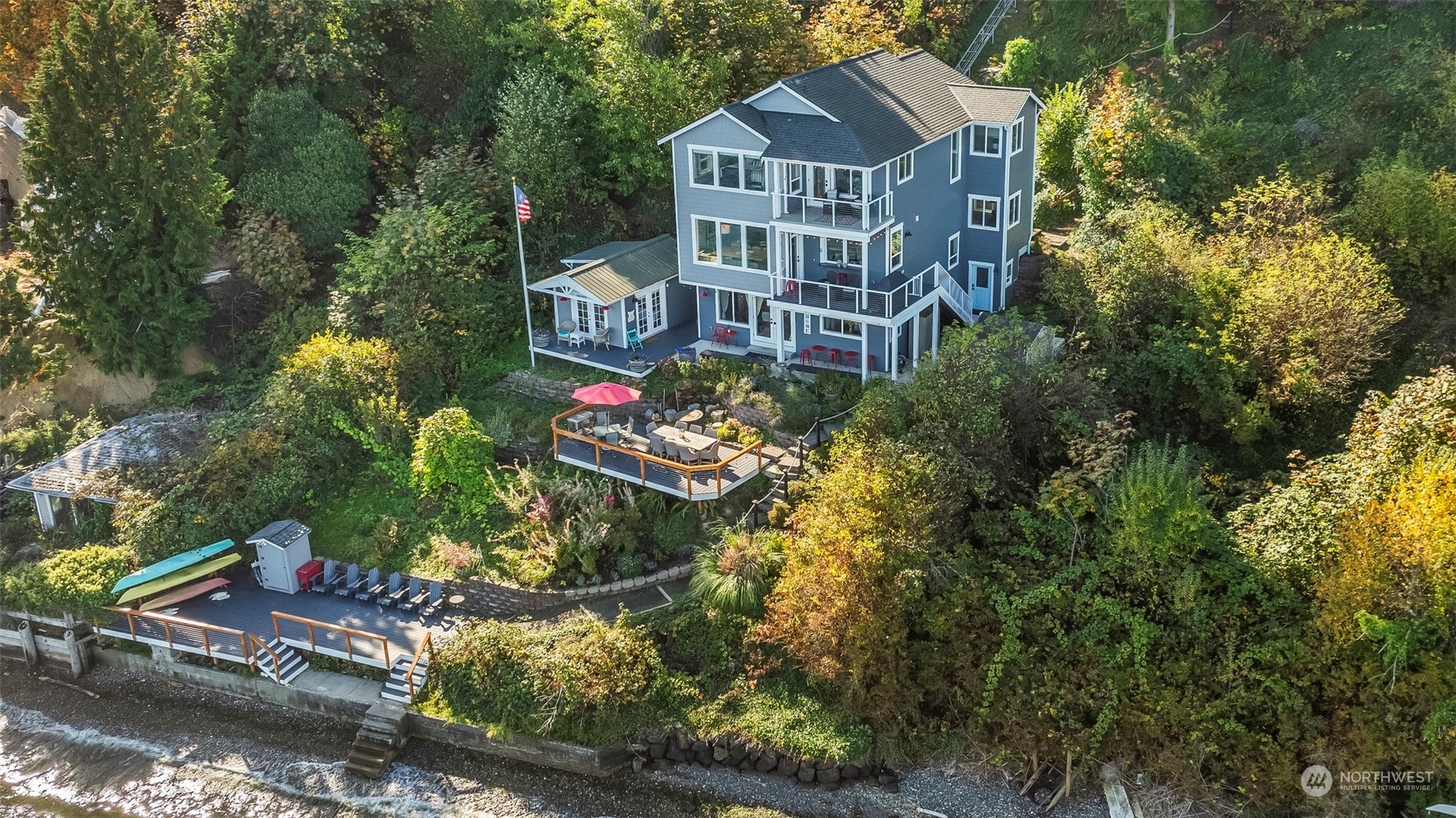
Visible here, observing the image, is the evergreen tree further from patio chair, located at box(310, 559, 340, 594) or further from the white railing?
the white railing

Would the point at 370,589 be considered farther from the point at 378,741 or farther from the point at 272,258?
the point at 272,258

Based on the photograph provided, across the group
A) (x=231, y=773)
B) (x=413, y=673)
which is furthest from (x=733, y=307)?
(x=231, y=773)

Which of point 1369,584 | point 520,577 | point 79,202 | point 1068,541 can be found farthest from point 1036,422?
point 79,202

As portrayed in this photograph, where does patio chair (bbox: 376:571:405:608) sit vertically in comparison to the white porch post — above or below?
below

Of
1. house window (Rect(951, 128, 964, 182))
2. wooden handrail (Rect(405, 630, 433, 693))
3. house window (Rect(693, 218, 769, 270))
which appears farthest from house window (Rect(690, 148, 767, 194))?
→ wooden handrail (Rect(405, 630, 433, 693))

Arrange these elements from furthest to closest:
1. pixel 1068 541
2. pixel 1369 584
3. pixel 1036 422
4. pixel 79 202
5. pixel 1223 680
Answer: pixel 79 202
pixel 1036 422
pixel 1068 541
pixel 1223 680
pixel 1369 584

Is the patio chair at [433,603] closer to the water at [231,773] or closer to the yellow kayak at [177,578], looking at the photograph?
the water at [231,773]

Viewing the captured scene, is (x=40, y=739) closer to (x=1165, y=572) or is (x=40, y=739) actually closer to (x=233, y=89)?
(x=233, y=89)
